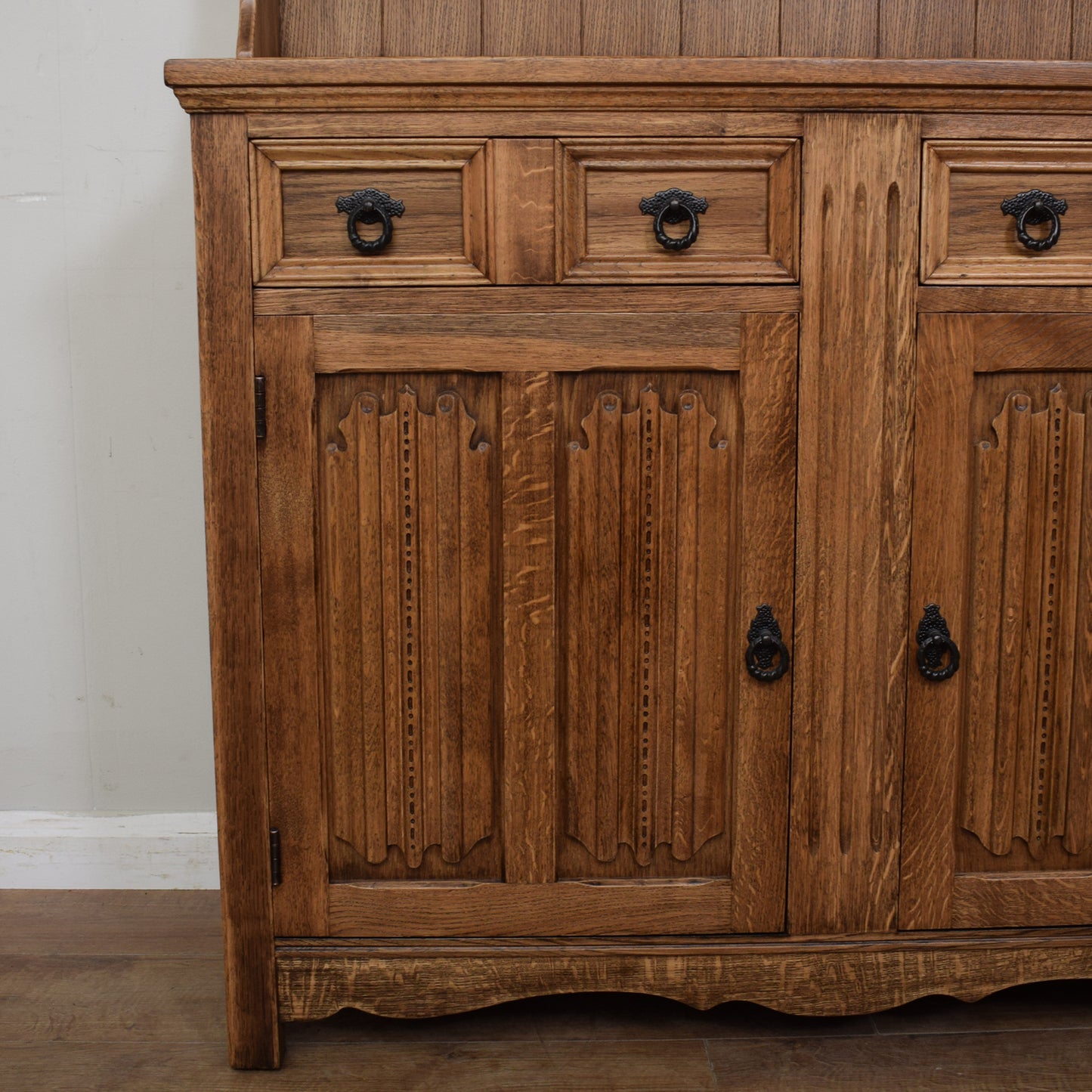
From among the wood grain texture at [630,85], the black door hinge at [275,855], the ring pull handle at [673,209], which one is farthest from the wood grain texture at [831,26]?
the black door hinge at [275,855]

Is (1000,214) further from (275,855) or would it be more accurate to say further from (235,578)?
(275,855)

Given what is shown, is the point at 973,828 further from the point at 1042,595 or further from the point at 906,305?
the point at 906,305

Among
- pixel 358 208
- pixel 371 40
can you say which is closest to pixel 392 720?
pixel 358 208

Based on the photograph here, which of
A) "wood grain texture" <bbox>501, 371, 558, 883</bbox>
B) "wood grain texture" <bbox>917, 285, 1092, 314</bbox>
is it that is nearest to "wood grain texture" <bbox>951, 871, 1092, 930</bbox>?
"wood grain texture" <bbox>501, 371, 558, 883</bbox>

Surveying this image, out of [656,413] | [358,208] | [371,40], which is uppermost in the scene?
[371,40]

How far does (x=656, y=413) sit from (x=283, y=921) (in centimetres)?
79

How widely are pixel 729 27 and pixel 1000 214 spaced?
1.94 ft

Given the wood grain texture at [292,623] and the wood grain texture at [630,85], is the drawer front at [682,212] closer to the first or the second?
the wood grain texture at [630,85]

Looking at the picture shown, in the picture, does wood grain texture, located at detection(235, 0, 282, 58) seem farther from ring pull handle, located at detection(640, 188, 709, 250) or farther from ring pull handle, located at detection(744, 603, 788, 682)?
ring pull handle, located at detection(744, 603, 788, 682)

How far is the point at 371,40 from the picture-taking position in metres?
1.61

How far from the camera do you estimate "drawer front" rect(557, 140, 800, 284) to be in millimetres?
1256

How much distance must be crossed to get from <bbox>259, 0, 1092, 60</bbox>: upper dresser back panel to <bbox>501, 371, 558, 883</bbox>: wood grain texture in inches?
26.1

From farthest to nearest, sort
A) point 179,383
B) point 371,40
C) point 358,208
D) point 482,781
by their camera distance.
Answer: point 179,383 < point 371,40 < point 482,781 < point 358,208

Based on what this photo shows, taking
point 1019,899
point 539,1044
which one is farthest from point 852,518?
point 539,1044
